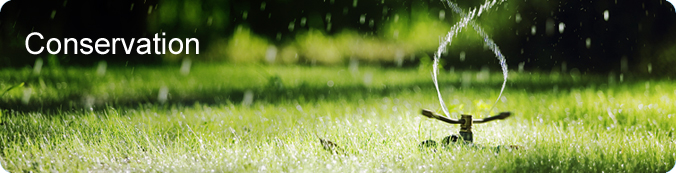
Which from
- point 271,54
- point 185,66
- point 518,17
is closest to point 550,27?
point 518,17

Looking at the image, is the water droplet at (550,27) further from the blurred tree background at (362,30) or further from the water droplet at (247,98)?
the water droplet at (247,98)

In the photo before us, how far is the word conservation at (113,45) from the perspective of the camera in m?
4.52

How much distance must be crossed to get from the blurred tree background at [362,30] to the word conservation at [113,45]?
0.07 m

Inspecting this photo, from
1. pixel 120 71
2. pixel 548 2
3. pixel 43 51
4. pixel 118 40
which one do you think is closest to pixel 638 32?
pixel 548 2

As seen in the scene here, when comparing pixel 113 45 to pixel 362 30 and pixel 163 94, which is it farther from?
pixel 362 30

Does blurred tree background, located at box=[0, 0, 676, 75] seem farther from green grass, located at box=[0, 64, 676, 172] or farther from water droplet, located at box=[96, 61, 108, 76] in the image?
green grass, located at box=[0, 64, 676, 172]

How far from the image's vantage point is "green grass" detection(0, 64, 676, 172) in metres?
1.88

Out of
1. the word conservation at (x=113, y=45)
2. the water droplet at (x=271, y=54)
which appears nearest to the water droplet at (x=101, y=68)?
the word conservation at (x=113, y=45)

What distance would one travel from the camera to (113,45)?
501 centimetres

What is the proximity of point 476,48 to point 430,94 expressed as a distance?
1781 millimetres

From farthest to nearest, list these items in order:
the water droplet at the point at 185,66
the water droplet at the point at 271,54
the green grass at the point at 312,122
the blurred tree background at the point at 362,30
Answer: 1. the water droplet at the point at 271,54
2. the blurred tree background at the point at 362,30
3. the water droplet at the point at 185,66
4. the green grass at the point at 312,122

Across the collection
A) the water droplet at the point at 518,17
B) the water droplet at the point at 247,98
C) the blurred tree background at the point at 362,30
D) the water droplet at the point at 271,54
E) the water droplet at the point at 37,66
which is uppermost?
the water droplet at the point at 518,17

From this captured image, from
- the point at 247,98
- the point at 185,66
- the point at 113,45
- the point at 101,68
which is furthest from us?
the point at 113,45

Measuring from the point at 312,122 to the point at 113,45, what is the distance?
329cm
